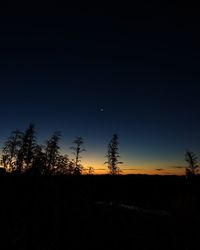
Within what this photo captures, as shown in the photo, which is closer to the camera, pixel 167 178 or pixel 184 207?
pixel 184 207

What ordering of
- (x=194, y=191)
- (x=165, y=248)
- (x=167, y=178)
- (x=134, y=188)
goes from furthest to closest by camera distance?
(x=167, y=178) → (x=134, y=188) → (x=194, y=191) → (x=165, y=248)

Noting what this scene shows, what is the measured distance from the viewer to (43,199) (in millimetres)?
15172

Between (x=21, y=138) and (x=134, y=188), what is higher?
(x=21, y=138)

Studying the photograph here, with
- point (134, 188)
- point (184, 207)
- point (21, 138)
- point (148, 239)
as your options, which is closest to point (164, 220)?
point (184, 207)

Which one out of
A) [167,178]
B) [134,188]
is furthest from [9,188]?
[167,178]

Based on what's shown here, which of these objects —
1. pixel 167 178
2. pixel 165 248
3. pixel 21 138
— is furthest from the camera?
pixel 21 138

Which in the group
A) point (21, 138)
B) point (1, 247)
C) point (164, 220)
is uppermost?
point (21, 138)

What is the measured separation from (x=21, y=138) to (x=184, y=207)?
40.9 m

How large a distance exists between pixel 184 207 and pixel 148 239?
6001 mm

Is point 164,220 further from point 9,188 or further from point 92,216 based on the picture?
point 9,188

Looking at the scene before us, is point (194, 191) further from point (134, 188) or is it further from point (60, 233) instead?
point (60, 233)

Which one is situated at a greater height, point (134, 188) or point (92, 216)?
point (134, 188)

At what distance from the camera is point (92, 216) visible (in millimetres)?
13602

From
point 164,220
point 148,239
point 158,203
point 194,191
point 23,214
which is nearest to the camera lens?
point 148,239
